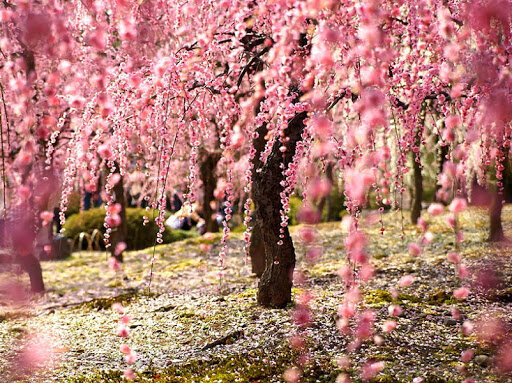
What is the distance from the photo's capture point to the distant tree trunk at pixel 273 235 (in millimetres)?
4848

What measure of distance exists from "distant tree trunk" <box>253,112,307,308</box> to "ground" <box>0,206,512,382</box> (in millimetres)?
195

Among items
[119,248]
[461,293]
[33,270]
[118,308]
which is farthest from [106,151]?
[119,248]

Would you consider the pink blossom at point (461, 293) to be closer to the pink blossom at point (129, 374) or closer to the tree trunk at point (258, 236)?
the tree trunk at point (258, 236)

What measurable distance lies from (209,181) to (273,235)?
6.84 m

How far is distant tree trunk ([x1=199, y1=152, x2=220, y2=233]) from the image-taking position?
1156 cm

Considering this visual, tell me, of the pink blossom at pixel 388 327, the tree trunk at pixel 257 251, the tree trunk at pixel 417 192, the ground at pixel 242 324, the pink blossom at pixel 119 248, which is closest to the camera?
the ground at pixel 242 324

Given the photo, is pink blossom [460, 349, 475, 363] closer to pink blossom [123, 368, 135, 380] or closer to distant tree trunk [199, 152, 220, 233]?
pink blossom [123, 368, 135, 380]

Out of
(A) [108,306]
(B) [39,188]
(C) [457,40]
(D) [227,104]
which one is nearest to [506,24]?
(C) [457,40]

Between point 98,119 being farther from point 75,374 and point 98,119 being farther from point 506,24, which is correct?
point 506,24

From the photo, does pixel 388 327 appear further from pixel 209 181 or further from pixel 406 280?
pixel 209 181

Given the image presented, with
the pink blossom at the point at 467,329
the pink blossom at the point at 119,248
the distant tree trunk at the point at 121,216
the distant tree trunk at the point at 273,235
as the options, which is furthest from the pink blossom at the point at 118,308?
the distant tree trunk at the point at 121,216

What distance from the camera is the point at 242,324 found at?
15.3 ft

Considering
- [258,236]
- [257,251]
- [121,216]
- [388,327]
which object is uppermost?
[121,216]

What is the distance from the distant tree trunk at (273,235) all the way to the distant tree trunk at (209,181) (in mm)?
6493
